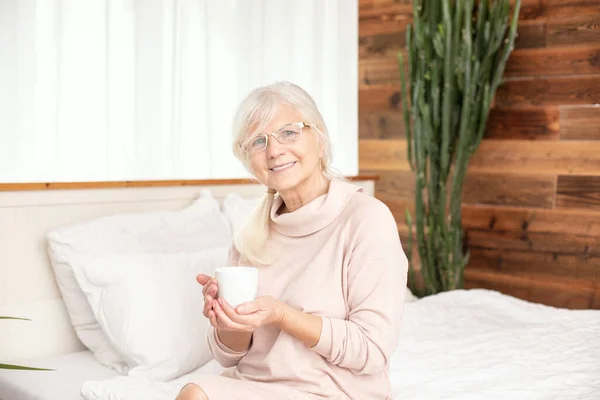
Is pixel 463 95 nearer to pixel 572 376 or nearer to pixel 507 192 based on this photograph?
pixel 507 192

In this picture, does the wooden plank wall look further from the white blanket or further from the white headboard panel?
the white headboard panel

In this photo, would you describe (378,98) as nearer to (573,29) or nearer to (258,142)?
(573,29)

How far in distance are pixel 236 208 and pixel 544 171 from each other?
166 cm

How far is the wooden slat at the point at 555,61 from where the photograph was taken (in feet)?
11.3

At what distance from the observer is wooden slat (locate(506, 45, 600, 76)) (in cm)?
345

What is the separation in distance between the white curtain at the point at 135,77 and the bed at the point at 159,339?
250 mm

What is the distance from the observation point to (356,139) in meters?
4.07

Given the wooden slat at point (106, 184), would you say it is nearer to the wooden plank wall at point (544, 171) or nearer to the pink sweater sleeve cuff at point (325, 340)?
the pink sweater sleeve cuff at point (325, 340)

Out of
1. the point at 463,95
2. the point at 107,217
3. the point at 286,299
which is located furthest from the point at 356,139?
the point at 286,299

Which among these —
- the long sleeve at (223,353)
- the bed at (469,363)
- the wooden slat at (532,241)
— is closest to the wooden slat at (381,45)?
the wooden slat at (532,241)

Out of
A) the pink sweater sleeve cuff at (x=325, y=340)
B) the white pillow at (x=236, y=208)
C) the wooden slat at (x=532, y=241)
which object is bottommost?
the wooden slat at (x=532, y=241)

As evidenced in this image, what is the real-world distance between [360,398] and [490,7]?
262 cm

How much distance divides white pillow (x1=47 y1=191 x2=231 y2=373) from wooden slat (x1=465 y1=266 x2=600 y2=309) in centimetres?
178

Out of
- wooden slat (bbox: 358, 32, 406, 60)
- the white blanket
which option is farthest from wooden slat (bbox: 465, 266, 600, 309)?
wooden slat (bbox: 358, 32, 406, 60)
